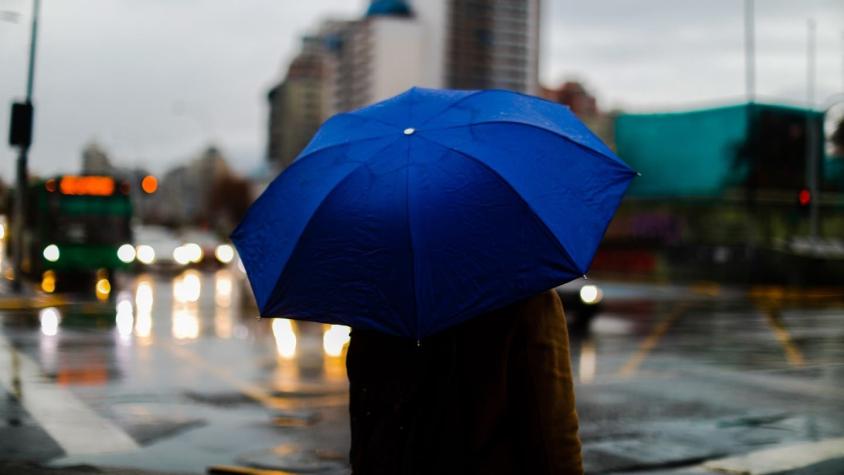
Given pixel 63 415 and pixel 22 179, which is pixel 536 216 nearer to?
pixel 63 415

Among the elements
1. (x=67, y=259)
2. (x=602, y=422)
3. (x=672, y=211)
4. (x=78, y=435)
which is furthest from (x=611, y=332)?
(x=672, y=211)

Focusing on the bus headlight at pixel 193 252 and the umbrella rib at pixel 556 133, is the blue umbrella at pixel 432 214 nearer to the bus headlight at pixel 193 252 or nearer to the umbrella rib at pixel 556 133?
the umbrella rib at pixel 556 133

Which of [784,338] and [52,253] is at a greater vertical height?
[52,253]

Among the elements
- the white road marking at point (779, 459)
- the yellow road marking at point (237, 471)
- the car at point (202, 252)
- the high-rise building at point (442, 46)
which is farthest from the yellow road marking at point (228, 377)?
the high-rise building at point (442, 46)

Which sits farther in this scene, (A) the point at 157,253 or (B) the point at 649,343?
(A) the point at 157,253

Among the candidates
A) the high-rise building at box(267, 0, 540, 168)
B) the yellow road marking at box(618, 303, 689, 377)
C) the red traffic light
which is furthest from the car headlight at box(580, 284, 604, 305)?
the high-rise building at box(267, 0, 540, 168)

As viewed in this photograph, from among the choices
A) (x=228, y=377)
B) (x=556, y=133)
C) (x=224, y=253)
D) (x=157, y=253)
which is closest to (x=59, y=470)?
(x=228, y=377)

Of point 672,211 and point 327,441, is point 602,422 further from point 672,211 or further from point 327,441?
point 672,211

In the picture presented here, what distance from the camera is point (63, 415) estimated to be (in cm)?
881

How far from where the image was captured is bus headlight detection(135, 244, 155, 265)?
3775 cm

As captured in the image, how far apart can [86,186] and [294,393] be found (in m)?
17.2

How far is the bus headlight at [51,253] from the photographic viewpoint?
25000mm

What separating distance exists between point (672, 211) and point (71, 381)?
4306 cm

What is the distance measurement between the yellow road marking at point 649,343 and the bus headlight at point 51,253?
1491 cm
